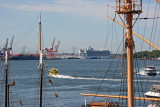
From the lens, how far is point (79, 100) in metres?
49.5

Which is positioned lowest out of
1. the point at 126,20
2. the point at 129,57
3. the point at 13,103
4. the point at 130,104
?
the point at 13,103

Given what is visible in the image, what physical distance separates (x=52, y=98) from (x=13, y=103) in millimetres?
7151

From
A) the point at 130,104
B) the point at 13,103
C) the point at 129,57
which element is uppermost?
the point at 129,57

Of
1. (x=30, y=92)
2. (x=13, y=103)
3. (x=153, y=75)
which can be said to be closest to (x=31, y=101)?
(x=13, y=103)

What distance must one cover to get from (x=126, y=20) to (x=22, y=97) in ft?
148

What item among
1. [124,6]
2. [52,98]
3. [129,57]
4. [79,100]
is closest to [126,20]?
[124,6]

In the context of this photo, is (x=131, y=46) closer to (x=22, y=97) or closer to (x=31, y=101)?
(x=31, y=101)

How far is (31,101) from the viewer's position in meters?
50.3

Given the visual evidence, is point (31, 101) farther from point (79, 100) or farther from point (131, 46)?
point (131, 46)

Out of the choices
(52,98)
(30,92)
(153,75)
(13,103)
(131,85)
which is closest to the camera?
(131,85)

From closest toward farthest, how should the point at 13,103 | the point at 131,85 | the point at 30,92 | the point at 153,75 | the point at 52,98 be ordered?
the point at 131,85 → the point at 13,103 → the point at 52,98 → the point at 30,92 → the point at 153,75

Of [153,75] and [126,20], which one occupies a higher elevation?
[126,20]

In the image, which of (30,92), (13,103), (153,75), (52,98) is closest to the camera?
(13,103)

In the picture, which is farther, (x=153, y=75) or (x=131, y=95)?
(x=153, y=75)
